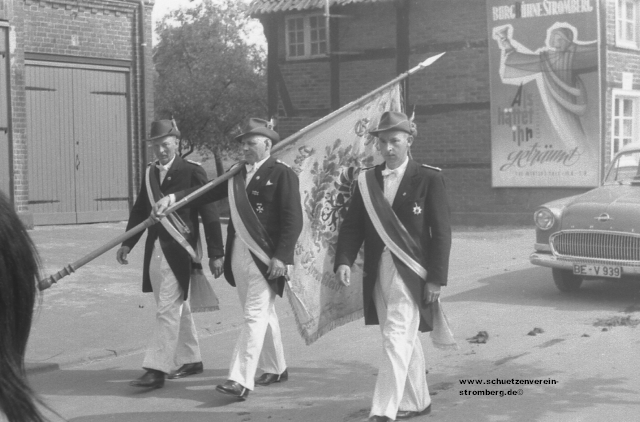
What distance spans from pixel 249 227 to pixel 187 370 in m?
1.40

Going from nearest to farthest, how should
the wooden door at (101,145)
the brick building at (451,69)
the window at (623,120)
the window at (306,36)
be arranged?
the wooden door at (101,145) < the brick building at (451,69) < the window at (623,120) < the window at (306,36)

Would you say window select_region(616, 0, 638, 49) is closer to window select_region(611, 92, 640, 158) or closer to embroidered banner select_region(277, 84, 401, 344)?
window select_region(611, 92, 640, 158)

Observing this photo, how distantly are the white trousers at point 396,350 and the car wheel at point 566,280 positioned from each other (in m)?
5.08

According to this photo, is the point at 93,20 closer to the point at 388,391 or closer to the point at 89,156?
the point at 89,156

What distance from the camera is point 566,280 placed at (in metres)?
10.4

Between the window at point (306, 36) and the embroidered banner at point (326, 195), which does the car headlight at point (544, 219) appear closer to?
the embroidered banner at point (326, 195)

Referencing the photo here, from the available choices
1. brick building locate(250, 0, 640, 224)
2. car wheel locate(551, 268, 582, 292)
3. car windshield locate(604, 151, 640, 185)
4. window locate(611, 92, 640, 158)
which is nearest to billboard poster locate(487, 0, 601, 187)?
brick building locate(250, 0, 640, 224)

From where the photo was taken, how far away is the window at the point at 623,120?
18.5 metres

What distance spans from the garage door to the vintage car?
29.4 ft

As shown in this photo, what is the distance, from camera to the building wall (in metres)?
18.9

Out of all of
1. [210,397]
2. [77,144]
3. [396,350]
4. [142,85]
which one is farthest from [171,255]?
[142,85]

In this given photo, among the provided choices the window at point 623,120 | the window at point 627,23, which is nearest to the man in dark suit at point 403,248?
the window at point 623,120

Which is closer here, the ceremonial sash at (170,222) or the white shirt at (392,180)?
the white shirt at (392,180)

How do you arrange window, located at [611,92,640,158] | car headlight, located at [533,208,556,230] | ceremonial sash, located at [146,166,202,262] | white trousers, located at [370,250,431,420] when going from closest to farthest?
white trousers, located at [370,250,431,420] → ceremonial sash, located at [146,166,202,262] → car headlight, located at [533,208,556,230] → window, located at [611,92,640,158]
